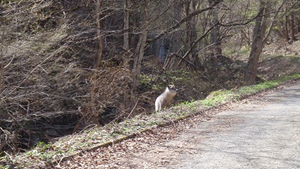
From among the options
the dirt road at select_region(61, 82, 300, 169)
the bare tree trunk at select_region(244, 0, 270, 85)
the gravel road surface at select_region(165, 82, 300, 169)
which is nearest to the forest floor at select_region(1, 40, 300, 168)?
the dirt road at select_region(61, 82, 300, 169)

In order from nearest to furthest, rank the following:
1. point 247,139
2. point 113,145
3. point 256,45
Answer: point 113,145
point 247,139
point 256,45

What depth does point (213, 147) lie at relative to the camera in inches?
314

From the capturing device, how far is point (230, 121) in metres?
11.0

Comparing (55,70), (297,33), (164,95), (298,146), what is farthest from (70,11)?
(297,33)

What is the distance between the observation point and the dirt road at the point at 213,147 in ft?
22.5

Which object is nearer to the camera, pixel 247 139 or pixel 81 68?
pixel 247 139

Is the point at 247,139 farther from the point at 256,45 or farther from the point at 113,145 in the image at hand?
the point at 256,45

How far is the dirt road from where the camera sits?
6855mm

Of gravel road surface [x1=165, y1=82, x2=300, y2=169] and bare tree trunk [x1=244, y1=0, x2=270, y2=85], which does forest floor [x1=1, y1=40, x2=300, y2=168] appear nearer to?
gravel road surface [x1=165, y1=82, x2=300, y2=169]

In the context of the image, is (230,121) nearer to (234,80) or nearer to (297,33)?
(234,80)

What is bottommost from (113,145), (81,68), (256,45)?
(113,145)

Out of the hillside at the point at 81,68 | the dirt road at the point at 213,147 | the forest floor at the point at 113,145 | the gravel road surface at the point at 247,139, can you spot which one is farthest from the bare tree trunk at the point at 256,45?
the dirt road at the point at 213,147

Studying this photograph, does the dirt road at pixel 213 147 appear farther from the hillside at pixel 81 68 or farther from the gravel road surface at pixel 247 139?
the hillside at pixel 81 68

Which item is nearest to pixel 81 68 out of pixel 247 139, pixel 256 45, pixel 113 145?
pixel 113 145
